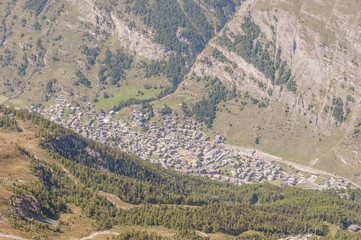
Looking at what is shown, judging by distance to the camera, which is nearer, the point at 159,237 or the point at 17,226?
the point at 17,226

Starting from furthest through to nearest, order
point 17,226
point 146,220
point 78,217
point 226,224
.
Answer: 1. point 226,224
2. point 146,220
3. point 78,217
4. point 17,226

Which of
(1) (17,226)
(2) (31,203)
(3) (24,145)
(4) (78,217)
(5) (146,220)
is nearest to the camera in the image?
(1) (17,226)

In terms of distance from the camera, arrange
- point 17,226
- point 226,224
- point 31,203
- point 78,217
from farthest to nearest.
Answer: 1. point 226,224
2. point 78,217
3. point 31,203
4. point 17,226

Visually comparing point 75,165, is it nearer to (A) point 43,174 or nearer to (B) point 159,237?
(A) point 43,174

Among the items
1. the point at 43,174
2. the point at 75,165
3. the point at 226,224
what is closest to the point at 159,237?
the point at 226,224

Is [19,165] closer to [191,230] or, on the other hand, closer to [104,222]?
[104,222]

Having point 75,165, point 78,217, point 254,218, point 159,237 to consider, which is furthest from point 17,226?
point 254,218

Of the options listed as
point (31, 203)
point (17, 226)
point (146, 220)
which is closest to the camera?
point (17, 226)

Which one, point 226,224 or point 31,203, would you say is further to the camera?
point 226,224
